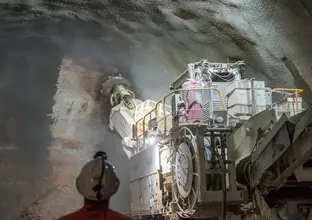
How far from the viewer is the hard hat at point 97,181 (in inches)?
137

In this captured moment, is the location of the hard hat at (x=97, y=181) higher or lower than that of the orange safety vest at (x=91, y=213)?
higher

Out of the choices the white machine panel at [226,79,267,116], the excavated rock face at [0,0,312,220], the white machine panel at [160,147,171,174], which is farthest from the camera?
the excavated rock face at [0,0,312,220]

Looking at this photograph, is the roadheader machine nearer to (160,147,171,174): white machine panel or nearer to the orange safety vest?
(160,147,171,174): white machine panel

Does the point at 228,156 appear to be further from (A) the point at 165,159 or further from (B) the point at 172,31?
(B) the point at 172,31

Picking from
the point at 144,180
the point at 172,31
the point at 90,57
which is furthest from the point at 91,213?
the point at 90,57

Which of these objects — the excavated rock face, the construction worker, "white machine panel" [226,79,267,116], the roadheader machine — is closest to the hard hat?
the construction worker

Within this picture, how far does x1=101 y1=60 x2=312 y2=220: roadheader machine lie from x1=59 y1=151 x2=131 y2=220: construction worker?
3.81m

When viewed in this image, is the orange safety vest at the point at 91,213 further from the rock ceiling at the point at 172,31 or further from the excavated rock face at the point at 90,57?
the excavated rock face at the point at 90,57

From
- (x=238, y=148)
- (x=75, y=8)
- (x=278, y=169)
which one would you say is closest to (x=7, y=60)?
(x=75, y=8)

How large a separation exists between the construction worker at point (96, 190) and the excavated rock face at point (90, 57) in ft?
36.4

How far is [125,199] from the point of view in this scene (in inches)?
703

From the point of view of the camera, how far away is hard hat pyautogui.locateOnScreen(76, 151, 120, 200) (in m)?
3.49

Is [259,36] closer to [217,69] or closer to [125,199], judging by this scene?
[217,69]

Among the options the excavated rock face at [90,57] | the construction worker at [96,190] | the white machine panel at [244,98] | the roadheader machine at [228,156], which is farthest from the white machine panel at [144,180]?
the construction worker at [96,190]
